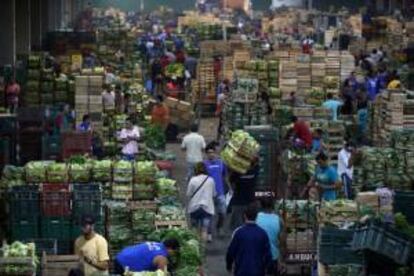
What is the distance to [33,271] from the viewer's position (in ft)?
42.5

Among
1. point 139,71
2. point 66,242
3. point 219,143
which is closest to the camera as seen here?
point 66,242

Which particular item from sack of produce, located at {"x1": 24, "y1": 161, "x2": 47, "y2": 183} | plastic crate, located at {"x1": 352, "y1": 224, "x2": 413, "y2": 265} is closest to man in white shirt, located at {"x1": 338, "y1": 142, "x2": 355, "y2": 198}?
sack of produce, located at {"x1": 24, "y1": 161, "x2": 47, "y2": 183}

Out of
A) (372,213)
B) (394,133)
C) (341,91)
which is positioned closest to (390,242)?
(372,213)

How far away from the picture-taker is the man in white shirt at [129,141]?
72.7 feet

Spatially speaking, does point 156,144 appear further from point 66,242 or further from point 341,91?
point 66,242

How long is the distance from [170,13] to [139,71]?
46998 millimetres

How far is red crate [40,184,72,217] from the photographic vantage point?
15805 mm

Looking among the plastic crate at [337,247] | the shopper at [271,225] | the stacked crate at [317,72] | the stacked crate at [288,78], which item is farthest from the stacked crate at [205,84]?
the plastic crate at [337,247]

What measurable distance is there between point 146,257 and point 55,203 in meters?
3.84

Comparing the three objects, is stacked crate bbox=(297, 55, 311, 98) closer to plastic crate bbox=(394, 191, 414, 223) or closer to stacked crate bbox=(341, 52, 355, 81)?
stacked crate bbox=(341, 52, 355, 81)

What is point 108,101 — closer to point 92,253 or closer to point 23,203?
point 23,203

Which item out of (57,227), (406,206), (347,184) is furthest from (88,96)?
(406,206)

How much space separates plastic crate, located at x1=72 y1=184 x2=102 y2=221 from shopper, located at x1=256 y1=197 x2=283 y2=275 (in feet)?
6.64

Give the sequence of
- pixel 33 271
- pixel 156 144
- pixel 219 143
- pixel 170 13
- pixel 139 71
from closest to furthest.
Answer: pixel 33 271 < pixel 156 144 < pixel 219 143 < pixel 139 71 < pixel 170 13
